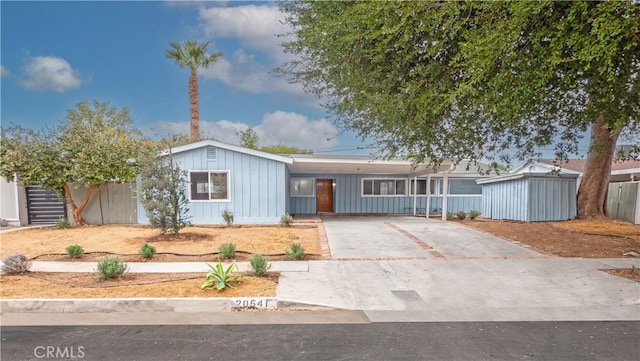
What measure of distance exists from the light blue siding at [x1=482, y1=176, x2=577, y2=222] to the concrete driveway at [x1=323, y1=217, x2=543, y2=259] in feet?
13.6

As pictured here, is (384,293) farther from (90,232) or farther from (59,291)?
(90,232)

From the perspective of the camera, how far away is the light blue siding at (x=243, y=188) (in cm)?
1170

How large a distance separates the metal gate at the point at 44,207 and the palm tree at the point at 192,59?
9126 mm

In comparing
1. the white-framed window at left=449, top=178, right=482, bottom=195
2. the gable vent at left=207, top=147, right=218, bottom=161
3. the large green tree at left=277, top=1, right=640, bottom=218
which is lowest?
the white-framed window at left=449, top=178, right=482, bottom=195

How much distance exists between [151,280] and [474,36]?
6.24 meters

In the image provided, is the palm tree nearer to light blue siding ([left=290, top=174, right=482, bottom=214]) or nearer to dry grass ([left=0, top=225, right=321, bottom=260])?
light blue siding ([left=290, top=174, right=482, bottom=214])

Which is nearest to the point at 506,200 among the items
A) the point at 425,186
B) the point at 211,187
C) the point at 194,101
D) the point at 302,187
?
the point at 425,186

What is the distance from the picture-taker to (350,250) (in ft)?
24.9

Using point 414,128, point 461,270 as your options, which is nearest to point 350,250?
point 461,270

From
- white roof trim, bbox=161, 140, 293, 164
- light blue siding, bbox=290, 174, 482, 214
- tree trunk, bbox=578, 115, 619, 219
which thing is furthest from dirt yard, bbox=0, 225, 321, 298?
tree trunk, bbox=578, 115, 619, 219

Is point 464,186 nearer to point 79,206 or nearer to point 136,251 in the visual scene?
point 136,251

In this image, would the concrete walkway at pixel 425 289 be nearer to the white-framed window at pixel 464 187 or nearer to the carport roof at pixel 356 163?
the carport roof at pixel 356 163

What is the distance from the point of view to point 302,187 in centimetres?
1628

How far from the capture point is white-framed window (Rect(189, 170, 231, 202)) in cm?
1179
